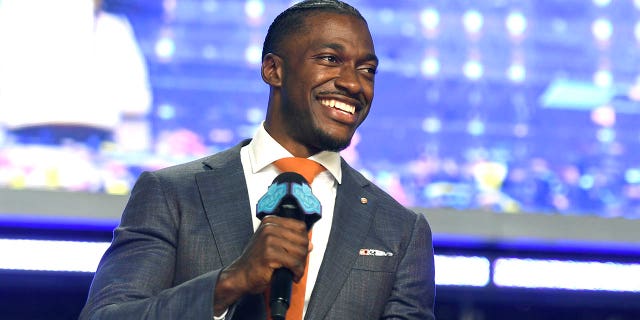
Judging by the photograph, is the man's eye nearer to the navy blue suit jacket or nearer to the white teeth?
the white teeth

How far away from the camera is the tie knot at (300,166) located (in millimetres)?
1985

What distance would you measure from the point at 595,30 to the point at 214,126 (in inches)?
79.2

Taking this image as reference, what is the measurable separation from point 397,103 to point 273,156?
125 inches

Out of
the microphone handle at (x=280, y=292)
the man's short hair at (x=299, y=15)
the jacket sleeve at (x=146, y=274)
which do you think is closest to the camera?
the microphone handle at (x=280, y=292)

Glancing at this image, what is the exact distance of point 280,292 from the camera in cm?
155

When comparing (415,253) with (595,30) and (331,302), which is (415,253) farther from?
→ (595,30)

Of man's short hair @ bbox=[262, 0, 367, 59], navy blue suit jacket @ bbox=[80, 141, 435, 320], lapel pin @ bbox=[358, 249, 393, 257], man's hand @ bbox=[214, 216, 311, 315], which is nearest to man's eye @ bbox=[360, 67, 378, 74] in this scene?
man's short hair @ bbox=[262, 0, 367, 59]

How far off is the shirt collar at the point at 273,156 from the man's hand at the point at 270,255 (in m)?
0.40

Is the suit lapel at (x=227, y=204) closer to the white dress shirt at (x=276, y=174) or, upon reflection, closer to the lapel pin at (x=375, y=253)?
→ the white dress shirt at (x=276, y=174)

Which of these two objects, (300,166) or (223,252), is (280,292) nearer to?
(223,252)

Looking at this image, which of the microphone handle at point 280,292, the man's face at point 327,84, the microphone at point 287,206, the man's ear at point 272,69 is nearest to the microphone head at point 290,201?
the microphone at point 287,206

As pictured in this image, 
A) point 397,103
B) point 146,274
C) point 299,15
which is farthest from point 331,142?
point 397,103

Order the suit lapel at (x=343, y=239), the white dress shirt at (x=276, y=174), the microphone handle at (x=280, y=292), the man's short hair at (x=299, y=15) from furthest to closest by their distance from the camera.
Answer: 1. the man's short hair at (x=299, y=15)
2. the white dress shirt at (x=276, y=174)
3. the suit lapel at (x=343, y=239)
4. the microphone handle at (x=280, y=292)

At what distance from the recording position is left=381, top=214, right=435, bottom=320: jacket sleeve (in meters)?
1.92
